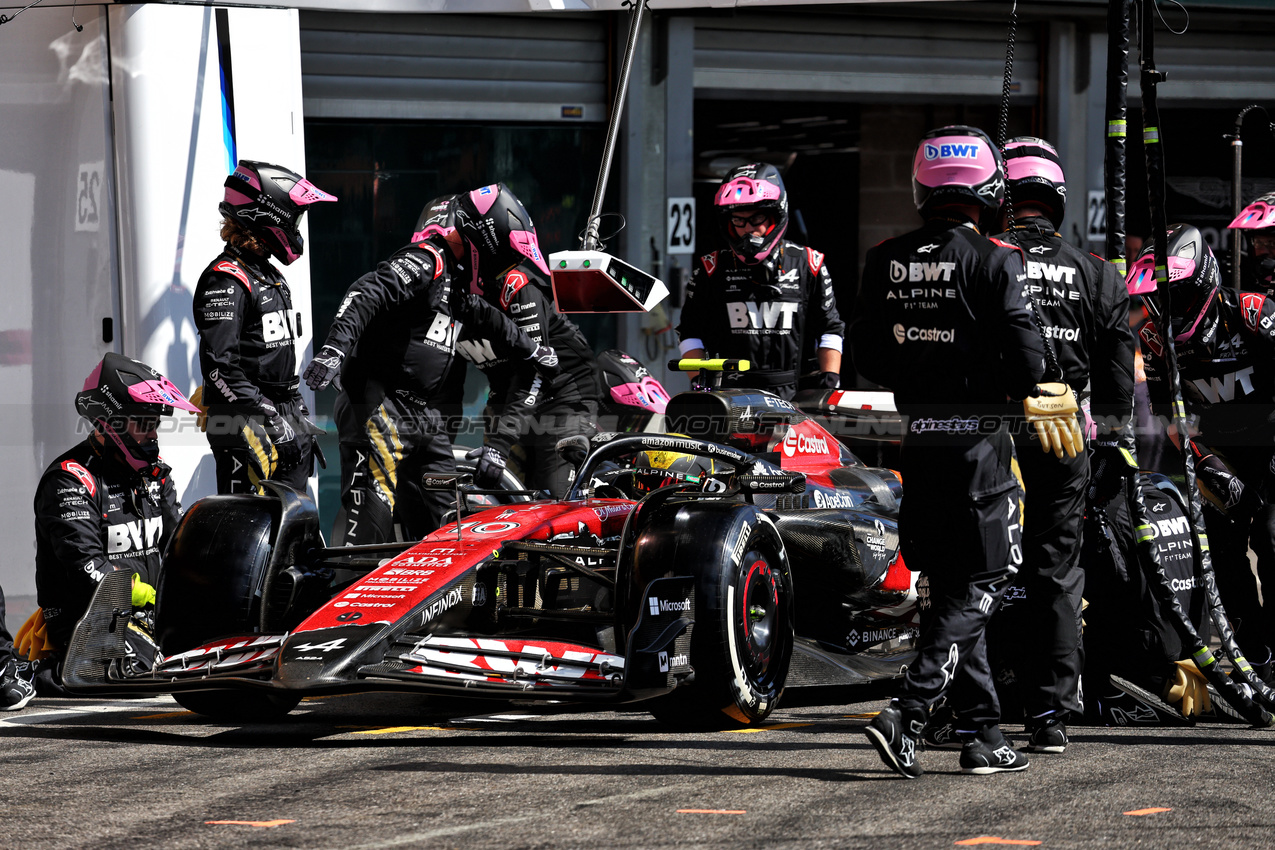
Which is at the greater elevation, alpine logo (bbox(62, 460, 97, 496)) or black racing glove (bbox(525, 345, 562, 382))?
black racing glove (bbox(525, 345, 562, 382))

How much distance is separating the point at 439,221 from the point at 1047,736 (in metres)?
3.94

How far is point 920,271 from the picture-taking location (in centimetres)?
488

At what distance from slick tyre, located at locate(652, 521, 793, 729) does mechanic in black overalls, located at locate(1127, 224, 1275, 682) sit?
2.27 meters

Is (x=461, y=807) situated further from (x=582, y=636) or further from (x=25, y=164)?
(x=25, y=164)

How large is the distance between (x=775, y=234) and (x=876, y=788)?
177 inches

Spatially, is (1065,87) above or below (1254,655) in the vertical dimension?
above

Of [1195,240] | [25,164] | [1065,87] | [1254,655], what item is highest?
[1065,87]

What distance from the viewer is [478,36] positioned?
36.2 feet

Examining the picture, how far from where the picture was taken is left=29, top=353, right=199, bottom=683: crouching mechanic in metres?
6.27

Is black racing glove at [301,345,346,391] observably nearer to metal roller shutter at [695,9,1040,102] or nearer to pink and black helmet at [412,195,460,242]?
pink and black helmet at [412,195,460,242]

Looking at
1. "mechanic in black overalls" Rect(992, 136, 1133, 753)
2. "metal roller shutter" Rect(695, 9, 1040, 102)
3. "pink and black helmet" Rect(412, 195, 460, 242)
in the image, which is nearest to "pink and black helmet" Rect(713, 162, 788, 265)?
"pink and black helmet" Rect(412, 195, 460, 242)

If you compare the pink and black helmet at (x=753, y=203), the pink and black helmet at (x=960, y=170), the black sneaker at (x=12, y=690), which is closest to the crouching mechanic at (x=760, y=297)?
the pink and black helmet at (x=753, y=203)

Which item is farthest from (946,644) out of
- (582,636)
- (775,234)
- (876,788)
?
(775,234)

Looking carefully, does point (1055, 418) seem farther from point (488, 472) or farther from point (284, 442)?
point (284, 442)
